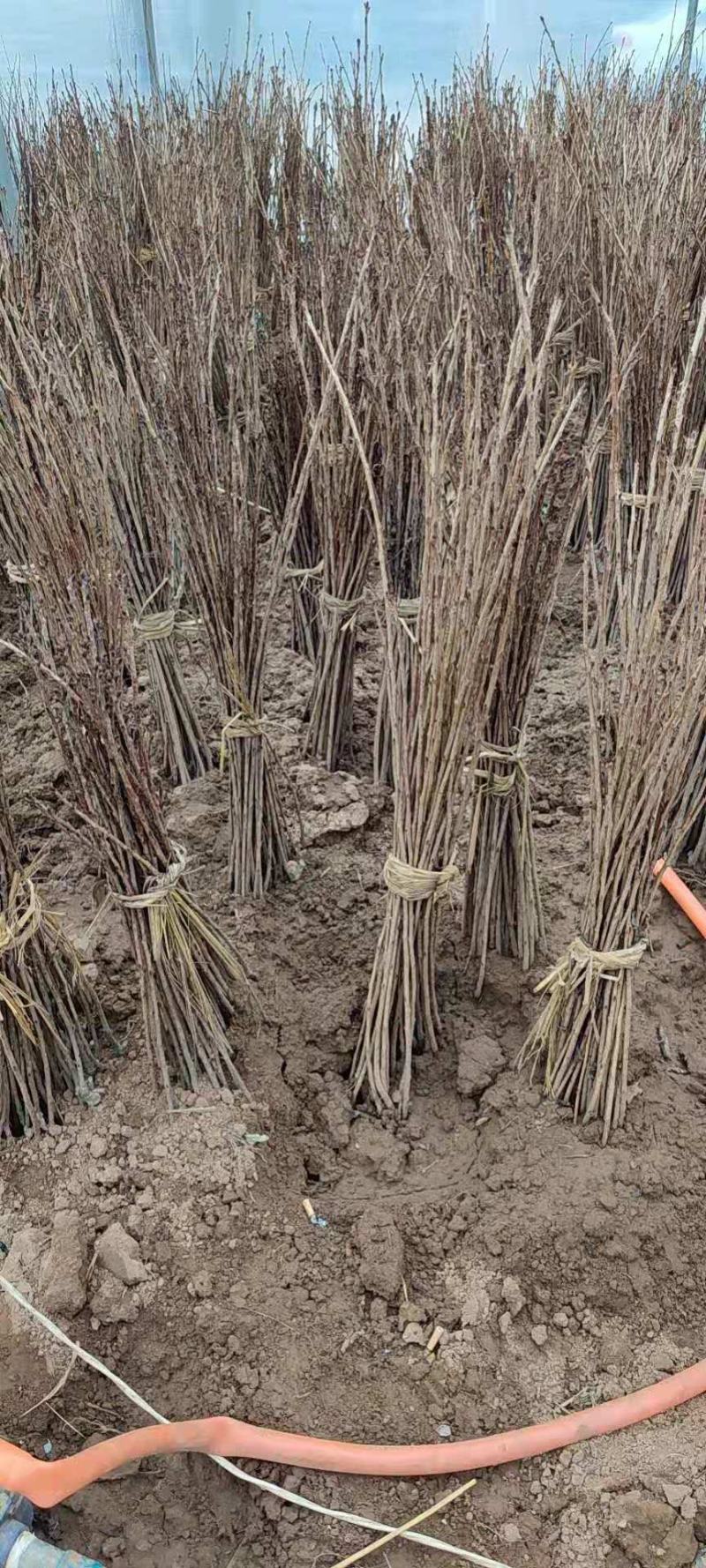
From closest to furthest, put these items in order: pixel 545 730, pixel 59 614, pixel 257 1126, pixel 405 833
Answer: pixel 59 614
pixel 405 833
pixel 257 1126
pixel 545 730

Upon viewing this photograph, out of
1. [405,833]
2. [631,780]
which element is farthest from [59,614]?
[631,780]

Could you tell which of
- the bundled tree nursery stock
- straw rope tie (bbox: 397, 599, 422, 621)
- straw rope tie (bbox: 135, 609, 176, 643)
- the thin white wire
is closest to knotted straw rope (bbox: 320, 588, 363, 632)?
the bundled tree nursery stock

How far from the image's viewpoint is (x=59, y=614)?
117 cm

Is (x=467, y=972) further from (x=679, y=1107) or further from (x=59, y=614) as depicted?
(x=59, y=614)

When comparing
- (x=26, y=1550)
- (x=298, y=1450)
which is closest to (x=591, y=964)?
(x=298, y=1450)

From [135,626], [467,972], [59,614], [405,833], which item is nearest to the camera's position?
[59,614]

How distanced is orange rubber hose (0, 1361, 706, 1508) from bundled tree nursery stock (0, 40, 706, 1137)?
362 millimetres

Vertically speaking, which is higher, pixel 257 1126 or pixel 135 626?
pixel 135 626

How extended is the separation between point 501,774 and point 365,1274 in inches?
27.4

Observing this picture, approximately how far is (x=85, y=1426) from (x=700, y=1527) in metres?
0.67

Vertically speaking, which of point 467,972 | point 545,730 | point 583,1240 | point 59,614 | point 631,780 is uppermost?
point 59,614

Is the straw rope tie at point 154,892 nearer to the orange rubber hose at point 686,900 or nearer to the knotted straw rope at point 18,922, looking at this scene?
the knotted straw rope at point 18,922

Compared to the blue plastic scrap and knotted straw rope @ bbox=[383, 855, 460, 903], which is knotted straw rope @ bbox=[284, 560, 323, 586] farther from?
the blue plastic scrap

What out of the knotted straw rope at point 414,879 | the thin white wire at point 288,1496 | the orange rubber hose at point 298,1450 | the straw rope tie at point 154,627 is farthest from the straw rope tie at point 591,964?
the straw rope tie at point 154,627
